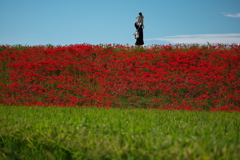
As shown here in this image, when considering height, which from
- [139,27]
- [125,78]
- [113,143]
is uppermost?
[139,27]

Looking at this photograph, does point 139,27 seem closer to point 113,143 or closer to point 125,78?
point 125,78

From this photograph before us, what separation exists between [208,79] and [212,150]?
8.83 meters

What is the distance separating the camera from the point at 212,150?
2197 millimetres

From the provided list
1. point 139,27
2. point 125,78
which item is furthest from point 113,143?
point 139,27

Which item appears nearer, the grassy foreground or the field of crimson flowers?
the grassy foreground

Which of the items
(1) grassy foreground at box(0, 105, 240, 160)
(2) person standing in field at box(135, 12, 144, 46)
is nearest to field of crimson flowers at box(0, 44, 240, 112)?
(2) person standing in field at box(135, 12, 144, 46)

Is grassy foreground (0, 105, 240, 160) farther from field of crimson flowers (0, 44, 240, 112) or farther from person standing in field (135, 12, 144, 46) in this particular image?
person standing in field (135, 12, 144, 46)

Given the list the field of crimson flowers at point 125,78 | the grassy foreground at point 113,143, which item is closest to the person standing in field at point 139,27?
the field of crimson flowers at point 125,78

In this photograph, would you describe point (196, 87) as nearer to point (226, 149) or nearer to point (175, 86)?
point (175, 86)

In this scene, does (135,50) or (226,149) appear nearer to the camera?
(226,149)

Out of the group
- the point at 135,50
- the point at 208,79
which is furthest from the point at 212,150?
the point at 135,50

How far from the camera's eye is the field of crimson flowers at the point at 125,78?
A: 9.63 metres

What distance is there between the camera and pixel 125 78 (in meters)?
10.8

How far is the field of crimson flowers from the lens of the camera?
9.63m
